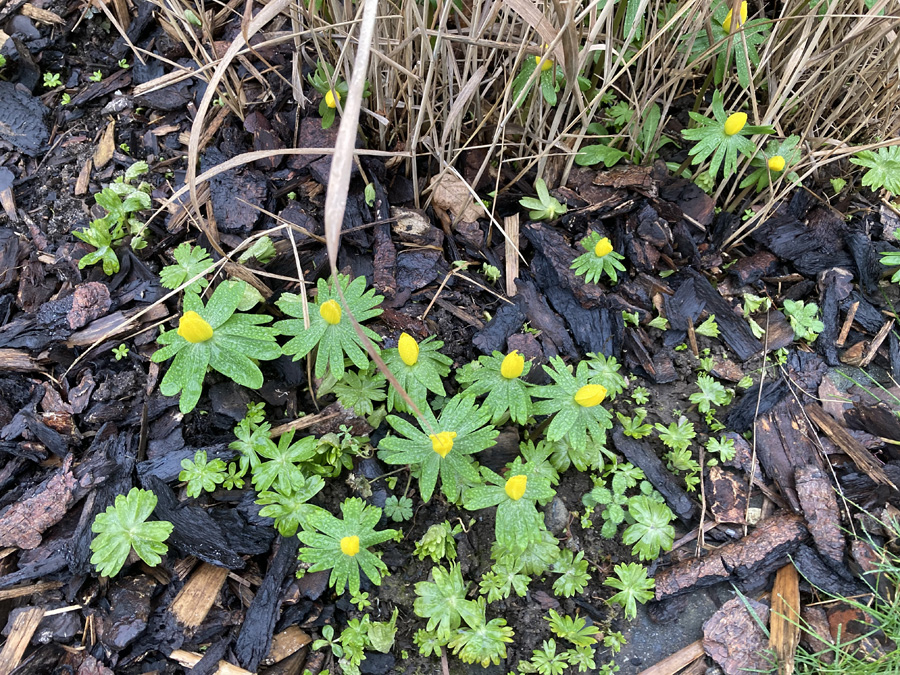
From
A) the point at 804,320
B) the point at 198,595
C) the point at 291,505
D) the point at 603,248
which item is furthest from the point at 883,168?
the point at 198,595

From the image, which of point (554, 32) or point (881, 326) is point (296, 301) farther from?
point (881, 326)

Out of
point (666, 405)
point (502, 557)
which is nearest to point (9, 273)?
point (502, 557)

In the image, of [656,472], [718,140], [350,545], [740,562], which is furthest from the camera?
[718,140]

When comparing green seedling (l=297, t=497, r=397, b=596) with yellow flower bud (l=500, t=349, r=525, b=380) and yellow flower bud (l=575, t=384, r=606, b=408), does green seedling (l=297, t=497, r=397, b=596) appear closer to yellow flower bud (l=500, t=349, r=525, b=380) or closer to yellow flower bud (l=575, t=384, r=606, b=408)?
yellow flower bud (l=500, t=349, r=525, b=380)

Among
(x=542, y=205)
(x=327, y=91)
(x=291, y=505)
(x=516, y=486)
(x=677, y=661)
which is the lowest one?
(x=677, y=661)

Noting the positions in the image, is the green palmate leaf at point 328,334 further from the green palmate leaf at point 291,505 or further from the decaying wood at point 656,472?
the decaying wood at point 656,472

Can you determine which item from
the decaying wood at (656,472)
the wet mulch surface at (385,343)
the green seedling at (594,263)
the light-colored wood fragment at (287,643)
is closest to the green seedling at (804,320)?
the wet mulch surface at (385,343)

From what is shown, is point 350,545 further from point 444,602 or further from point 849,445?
point 849,445
